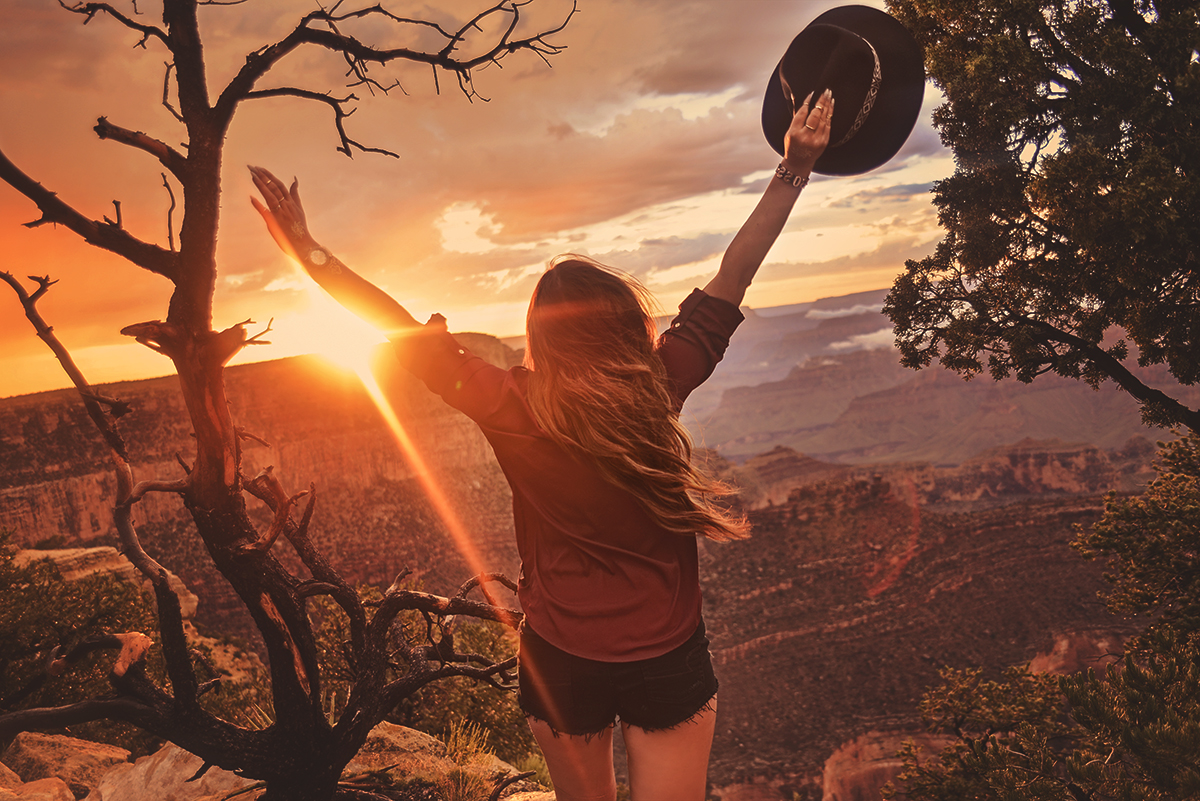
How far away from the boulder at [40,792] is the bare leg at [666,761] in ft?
26.8

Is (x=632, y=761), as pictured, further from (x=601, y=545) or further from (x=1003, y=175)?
(x=1003, y=175)

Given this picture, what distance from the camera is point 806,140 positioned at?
7.72ft

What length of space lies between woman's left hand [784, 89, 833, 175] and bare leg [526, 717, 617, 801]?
2.08 meters

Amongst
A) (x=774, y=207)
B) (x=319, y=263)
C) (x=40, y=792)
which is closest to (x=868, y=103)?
(x=774, y=207)

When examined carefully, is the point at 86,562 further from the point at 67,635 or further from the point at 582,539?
the point at 582,539

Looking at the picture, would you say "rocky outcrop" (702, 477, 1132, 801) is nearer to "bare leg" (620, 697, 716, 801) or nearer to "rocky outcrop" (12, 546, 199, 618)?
"rocky outcrop" (12, 546, 199, 618)

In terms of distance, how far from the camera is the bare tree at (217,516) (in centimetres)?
437

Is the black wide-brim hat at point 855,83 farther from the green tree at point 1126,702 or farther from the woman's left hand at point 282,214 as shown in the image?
the green tree at point 1126,702

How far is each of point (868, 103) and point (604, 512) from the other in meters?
2.08

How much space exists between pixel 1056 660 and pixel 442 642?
57.9m

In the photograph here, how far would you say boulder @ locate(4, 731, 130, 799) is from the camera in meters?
12.1

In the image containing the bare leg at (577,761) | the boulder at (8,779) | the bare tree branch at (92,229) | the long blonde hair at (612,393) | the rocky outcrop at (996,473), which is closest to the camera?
the long blonde hair at (612,393)

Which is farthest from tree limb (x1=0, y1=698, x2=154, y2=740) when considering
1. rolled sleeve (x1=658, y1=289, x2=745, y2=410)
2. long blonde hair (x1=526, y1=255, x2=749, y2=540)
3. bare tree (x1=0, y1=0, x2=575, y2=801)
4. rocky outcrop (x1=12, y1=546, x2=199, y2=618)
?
rocky outcrop (x1=12, y1=546, x2=199, y2=618)

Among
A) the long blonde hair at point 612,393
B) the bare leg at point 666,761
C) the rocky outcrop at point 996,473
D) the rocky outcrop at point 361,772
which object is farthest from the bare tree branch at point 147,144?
the rocky outcrop at point 996,473
